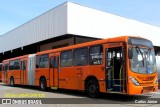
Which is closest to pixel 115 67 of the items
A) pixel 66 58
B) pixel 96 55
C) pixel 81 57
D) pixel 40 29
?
pixel 96 55

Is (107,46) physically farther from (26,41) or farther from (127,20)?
(26,41)

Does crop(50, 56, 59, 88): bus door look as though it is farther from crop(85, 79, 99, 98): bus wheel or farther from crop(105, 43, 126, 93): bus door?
crop(105, 43, 126, 93): bus door

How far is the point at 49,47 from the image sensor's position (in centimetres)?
3127

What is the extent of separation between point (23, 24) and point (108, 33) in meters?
11.8

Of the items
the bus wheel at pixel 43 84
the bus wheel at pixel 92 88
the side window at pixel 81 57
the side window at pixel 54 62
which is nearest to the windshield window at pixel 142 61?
the bus wheel at pixel 92 88

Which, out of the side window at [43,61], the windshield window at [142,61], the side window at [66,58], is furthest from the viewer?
the side window at [43,61]

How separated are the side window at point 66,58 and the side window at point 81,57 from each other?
0.59 metres

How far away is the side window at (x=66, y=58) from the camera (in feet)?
51.3

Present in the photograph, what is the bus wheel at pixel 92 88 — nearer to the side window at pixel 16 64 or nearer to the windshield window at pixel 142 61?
the windshield window at pixel 142 61

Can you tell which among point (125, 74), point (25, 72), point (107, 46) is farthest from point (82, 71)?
point (25, 72)

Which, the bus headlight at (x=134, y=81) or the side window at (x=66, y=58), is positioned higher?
the side window at (x=66, y=58)

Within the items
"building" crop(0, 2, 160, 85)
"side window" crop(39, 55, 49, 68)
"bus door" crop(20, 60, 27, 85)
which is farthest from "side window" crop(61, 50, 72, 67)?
"building" crop(0, 2, 160, 85)

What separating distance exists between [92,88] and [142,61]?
2.93 meters

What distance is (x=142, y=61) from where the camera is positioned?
477 inches
